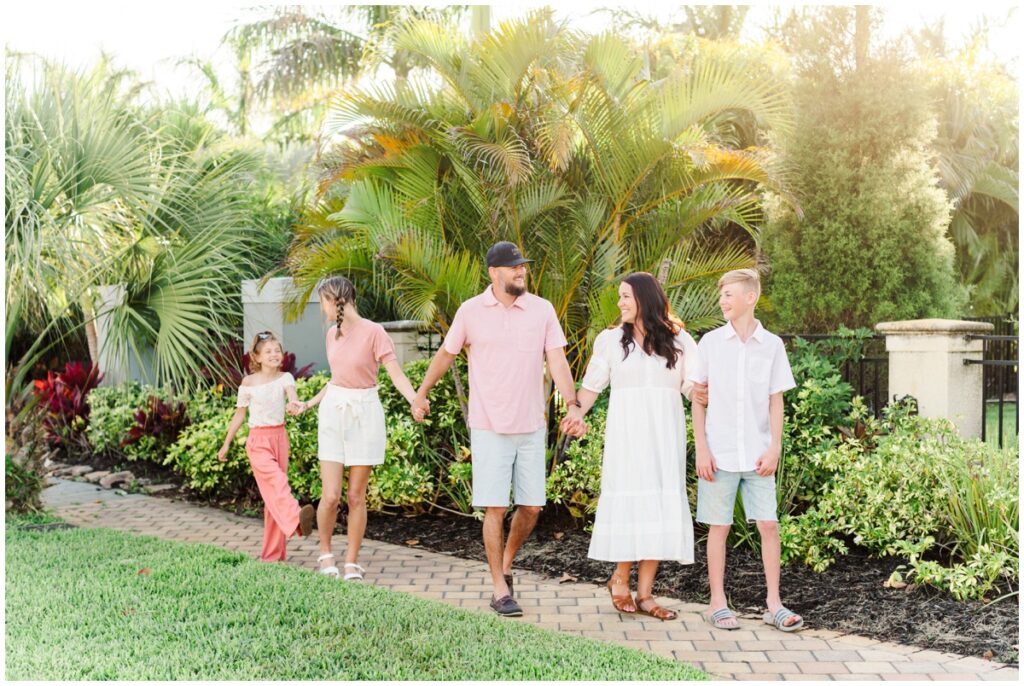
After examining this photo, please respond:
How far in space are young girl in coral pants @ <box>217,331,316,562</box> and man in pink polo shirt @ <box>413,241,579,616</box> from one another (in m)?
1.59

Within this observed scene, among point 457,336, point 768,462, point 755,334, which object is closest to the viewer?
point 768,462

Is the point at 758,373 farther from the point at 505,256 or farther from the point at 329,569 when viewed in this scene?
the point at 329,569

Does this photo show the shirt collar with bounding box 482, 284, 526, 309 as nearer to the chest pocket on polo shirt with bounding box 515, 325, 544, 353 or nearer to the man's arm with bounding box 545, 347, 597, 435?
the chest pocket on polo shirt with bounding box 515, 325, 544, 353

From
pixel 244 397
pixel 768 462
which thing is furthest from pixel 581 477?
pixel 244 397

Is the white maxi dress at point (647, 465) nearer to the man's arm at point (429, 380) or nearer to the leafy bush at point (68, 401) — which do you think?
the man's arm at point (429, 380)

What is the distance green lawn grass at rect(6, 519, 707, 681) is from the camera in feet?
13.4

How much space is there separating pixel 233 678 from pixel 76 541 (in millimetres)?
3290

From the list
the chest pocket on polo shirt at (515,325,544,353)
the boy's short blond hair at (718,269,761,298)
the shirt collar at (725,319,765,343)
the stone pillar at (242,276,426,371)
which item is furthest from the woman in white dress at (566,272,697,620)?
the stone pillar at (242,276,426,371)

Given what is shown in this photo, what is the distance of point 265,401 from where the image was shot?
21.4 feet

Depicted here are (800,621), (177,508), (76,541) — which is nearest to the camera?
(800,621)

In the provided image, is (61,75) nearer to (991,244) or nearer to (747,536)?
(747,536)

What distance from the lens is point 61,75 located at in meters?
7.32

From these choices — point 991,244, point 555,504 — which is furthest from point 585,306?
point 991,244

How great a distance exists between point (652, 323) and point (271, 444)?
2.82 m
